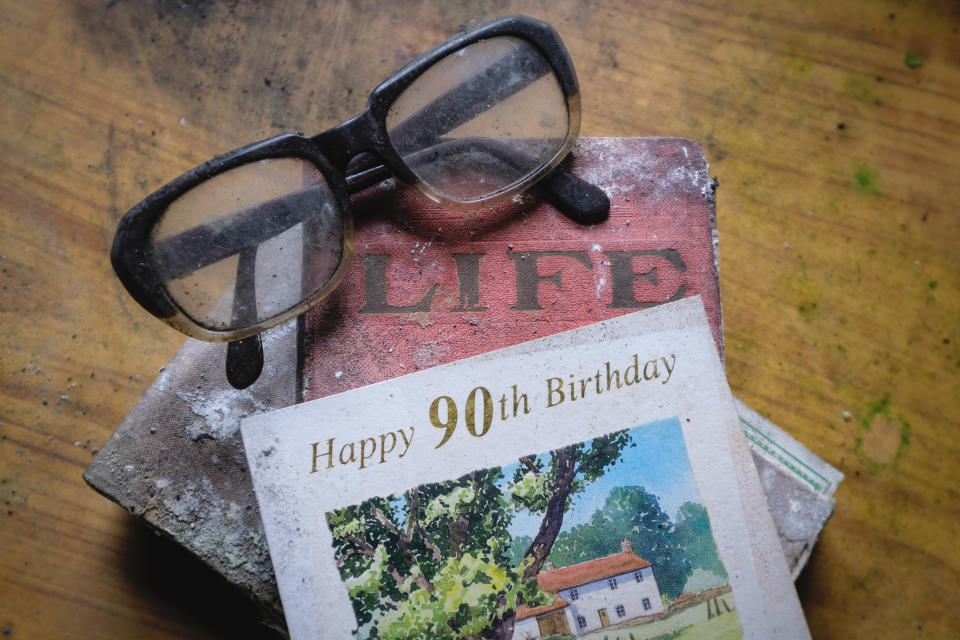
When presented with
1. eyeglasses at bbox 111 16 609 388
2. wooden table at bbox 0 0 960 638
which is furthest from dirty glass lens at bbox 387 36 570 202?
wooden table at bbox 0 0 960 638

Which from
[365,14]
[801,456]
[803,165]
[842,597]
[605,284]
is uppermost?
[365,14]

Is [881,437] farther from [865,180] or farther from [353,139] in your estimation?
[353,139]

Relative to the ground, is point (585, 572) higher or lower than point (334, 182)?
lower

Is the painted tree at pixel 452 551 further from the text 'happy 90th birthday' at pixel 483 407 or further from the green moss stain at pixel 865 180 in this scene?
the green moss stain at pixel 865 180

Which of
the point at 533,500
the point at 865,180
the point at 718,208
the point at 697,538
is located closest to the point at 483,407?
the point at 533,500

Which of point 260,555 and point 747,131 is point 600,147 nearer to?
point 747,131

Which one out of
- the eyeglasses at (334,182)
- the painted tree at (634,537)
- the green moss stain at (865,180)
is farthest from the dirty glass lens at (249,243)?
the green moss stain at (865,180)

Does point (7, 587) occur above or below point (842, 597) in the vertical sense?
above

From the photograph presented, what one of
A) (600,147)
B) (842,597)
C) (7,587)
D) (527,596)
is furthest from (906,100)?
(7,587)
